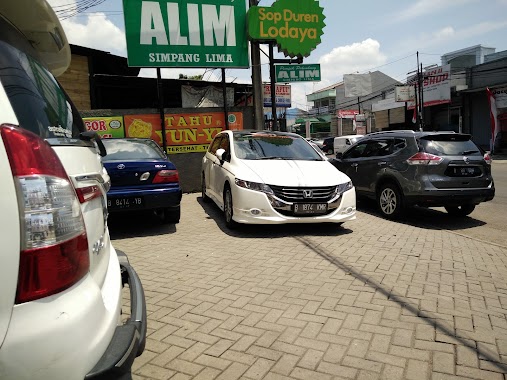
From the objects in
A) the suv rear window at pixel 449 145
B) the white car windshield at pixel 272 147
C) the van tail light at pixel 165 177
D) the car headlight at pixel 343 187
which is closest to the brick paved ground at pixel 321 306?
the car headlight at pixel 343 187

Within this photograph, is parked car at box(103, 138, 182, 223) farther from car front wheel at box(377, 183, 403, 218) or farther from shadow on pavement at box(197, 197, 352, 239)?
car front wheel at box(377, 183, 403, 218)

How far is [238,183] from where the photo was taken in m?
5.50

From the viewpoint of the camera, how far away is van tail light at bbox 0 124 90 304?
46.3 inches

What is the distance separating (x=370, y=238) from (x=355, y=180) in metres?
2.91

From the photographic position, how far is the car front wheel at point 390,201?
6.90 metres

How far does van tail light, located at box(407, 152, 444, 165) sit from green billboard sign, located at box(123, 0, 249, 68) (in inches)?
223

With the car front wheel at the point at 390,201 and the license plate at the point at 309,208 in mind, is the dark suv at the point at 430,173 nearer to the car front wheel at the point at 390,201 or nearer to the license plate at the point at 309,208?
the car front wheel at the point at 390,201

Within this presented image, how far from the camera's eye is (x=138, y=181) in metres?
5.39

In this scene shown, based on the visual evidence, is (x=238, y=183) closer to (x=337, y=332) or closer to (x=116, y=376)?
(x=337, y=332)

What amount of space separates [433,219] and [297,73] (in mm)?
6100

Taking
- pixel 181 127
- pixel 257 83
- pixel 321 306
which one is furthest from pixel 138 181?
pixel 257 83

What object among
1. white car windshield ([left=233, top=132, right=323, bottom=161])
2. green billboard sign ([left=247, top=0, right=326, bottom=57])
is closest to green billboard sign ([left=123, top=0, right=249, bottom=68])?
green billboard sign ([left=247, top=0, right=326, bottom=57])

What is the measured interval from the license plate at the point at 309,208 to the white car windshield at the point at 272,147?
44.9 inches

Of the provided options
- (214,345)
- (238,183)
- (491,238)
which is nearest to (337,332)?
(214,345)
